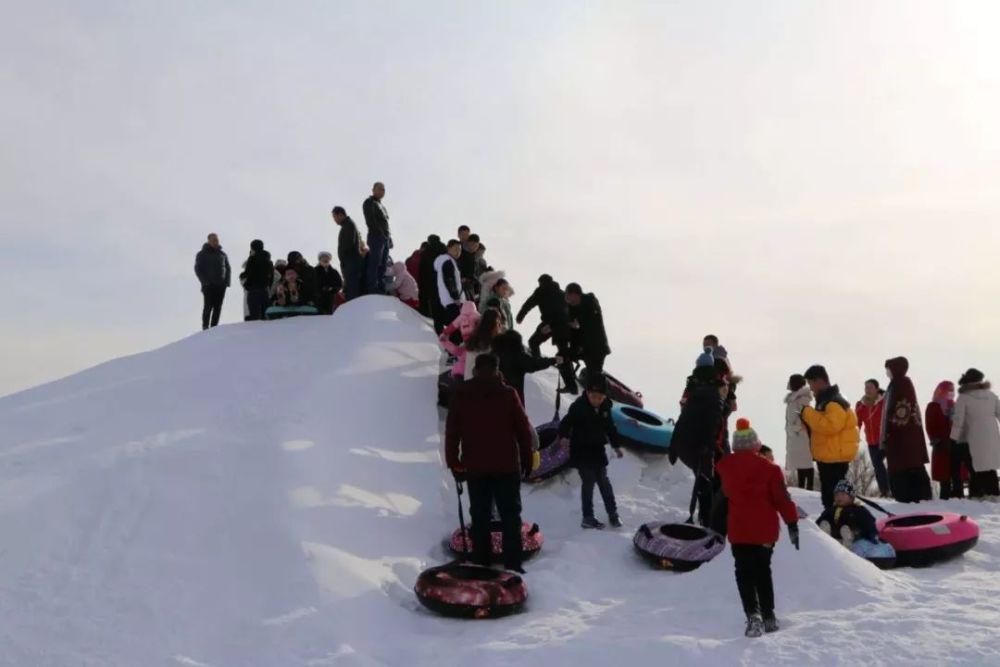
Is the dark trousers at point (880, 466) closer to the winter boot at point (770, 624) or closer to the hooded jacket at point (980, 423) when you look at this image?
the hooded jacket at point (980, 423)

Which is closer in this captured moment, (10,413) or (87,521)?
(87,521)

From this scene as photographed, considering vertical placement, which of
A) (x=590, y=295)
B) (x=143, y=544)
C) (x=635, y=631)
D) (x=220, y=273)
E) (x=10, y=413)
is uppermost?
(x=220, y=273)

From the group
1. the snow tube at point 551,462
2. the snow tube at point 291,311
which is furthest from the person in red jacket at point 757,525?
the snow tube at point 291,311

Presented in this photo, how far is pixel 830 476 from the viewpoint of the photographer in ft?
34.9

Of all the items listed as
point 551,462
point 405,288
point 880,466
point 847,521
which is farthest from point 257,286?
point 847,521

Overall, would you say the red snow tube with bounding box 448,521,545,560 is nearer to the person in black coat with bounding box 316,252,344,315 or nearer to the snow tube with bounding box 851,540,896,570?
the snow tube with bounding box 851,540,896,570

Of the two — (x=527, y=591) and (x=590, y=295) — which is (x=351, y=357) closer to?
(x=590, y=295)

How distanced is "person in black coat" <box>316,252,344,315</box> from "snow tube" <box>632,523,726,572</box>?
31.3 ft

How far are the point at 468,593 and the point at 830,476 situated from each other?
209 inches

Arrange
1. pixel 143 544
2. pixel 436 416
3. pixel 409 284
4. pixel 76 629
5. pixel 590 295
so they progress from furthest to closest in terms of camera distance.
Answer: pixel 409 284 → pixel 590 295 → pixel 436 416 → pixel 143 544 → pixel 76 629

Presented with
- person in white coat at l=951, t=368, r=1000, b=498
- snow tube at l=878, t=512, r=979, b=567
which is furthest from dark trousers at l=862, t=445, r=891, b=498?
snow tube at l=878, t=512, r=979, b=567

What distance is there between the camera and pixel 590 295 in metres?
13.4

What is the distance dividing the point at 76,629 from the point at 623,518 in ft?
19.8

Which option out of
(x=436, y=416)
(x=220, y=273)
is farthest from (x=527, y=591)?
(x=220, y=273)
